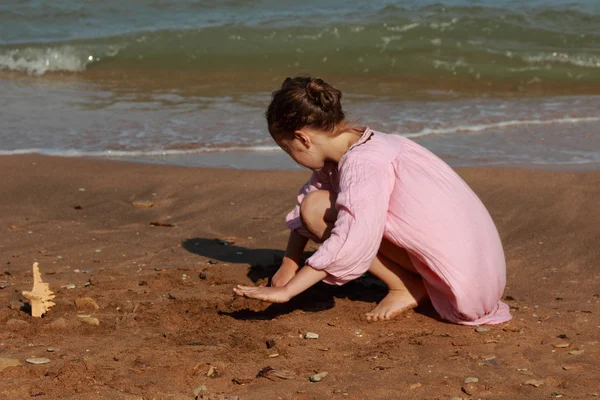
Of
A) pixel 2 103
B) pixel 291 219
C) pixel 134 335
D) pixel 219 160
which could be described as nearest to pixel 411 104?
pixel 219 160

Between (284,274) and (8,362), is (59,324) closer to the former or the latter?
(8,362)

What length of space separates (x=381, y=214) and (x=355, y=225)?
0.12 m

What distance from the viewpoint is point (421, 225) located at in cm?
339

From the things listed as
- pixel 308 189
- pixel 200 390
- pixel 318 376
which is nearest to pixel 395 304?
pixel 308 189

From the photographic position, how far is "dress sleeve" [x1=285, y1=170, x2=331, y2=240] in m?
3.70

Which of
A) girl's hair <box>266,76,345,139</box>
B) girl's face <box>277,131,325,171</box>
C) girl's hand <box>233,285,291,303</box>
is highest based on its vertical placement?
girl's hair <box>266,76,345,139</box>

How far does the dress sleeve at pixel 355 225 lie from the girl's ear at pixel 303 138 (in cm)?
21

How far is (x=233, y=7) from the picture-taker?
48.8 feet

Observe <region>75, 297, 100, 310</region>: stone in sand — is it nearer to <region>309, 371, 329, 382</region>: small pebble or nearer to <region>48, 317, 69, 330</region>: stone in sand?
<region>48, 317, 69, 330</region>: stone in sand

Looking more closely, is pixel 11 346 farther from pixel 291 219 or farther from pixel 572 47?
pixel 572 47

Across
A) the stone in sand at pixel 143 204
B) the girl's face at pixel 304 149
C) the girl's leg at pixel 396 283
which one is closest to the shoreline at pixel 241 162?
the stone in sand at pixel 143 204

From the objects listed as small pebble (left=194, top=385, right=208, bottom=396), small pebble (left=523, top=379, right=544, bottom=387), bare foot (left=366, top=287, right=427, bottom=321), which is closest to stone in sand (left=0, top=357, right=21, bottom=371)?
small pebble (left=194, top=385, right=208, bottom=396)

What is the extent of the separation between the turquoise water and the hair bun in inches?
122

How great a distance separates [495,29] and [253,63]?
3852 millimetres
